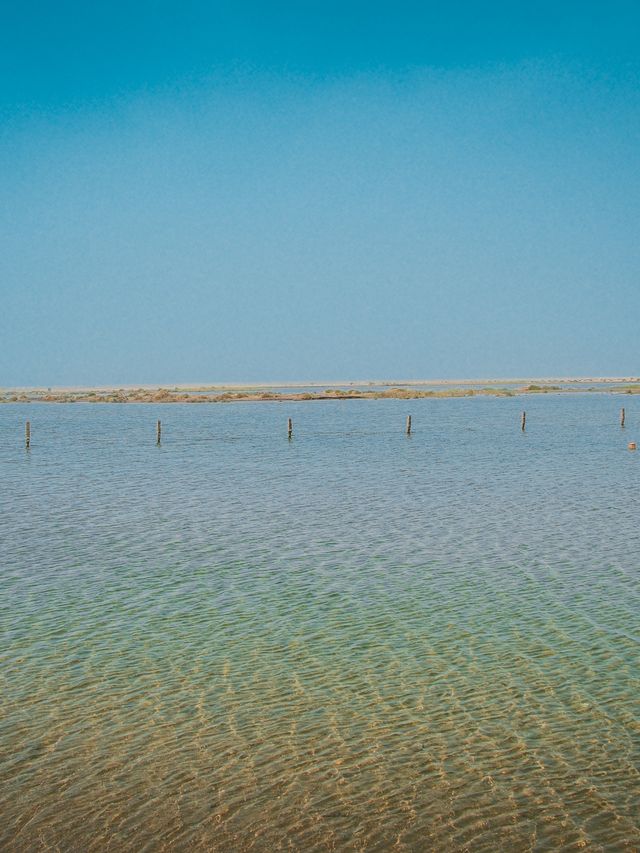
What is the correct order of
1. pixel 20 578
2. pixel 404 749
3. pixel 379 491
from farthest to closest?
pixel 379 491
pixel 20 578
pixel 404 749

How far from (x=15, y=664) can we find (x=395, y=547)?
10477 millimetres

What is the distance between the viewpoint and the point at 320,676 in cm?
1138

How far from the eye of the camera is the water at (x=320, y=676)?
302 inches

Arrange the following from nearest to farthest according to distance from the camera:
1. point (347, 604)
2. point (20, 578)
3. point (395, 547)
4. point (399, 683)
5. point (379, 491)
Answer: point (399, 683), point (347, 604), point (20, 578), point (395, 547), point (379, 491)

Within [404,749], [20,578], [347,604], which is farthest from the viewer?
[20,578]

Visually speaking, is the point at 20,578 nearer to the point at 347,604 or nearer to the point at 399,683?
the point at 347,604

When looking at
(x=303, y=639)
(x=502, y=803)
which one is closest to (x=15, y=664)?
(x=303, y=639)

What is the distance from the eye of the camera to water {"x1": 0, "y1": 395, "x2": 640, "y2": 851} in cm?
768

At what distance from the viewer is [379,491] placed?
1214 inches

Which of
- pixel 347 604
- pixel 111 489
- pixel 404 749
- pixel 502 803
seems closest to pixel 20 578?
pixel 347 604

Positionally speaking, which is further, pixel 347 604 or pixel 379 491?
pixel 379 491

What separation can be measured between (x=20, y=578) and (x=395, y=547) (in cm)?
885

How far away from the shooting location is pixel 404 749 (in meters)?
9.07

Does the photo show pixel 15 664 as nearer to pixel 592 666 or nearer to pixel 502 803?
pixel 502 803
